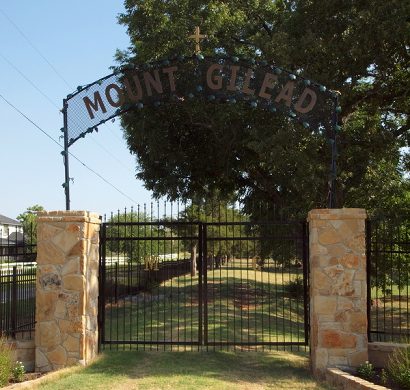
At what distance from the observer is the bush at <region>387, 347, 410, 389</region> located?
22.6ft

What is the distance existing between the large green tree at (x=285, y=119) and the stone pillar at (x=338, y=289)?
17.2 ft

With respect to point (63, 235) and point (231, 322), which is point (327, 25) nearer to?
point (231, 322)

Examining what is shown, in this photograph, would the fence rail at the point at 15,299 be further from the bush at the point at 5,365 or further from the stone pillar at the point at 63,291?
the bush at the point at 5,365

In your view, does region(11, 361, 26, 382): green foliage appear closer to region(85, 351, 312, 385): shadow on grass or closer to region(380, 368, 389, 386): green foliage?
region(85, 351, 312, 385): shadow on grass

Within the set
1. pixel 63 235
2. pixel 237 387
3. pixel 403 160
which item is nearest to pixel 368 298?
pixel 237 387

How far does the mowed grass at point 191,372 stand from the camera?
24.0ft

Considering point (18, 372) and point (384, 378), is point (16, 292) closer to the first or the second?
point (18, 372)

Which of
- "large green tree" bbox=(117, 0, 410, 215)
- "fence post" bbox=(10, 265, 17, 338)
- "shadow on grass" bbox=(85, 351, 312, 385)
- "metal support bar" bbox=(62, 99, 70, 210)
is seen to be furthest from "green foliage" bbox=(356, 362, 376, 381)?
"large green tree" bbox=(117, 0, 410, 215)

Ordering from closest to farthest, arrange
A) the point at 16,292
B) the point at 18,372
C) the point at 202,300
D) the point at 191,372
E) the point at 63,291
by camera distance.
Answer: the point at 191,372, the point at 18,372, the point at 63,291, the point at 16,292, the point at 202,300

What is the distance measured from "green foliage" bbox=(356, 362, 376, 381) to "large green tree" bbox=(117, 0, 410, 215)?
6337 millimetres

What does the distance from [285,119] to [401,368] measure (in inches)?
358

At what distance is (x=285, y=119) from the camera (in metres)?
14.9

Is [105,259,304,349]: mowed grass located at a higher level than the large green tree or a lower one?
lower

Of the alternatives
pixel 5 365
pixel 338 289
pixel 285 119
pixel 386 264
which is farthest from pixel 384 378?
pixel 285 119
